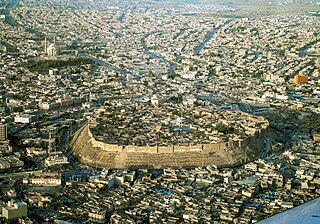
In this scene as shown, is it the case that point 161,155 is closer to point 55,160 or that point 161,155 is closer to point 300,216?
point 55,160

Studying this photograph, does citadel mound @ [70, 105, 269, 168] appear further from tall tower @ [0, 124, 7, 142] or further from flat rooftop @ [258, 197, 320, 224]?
flat rooftop @ [258, 197, 320, 224]

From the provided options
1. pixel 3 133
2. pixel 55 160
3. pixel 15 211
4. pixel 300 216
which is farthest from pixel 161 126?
pixel 300 216

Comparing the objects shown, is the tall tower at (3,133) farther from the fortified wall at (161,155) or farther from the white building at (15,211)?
the white building at (15,211)

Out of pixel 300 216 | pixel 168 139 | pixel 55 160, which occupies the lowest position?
pixel 55 160

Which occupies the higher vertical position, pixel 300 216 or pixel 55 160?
pixel 300 216

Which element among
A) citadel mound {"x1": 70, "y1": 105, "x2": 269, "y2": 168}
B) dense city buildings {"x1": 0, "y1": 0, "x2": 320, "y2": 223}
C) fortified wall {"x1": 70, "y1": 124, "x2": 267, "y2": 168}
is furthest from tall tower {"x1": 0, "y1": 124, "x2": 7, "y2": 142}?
fortified wall {"x1": 70, "y1": 124, "x2": 267, "y2": 168}

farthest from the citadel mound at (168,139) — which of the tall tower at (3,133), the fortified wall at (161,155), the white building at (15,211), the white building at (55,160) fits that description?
the white building at (15,211)
